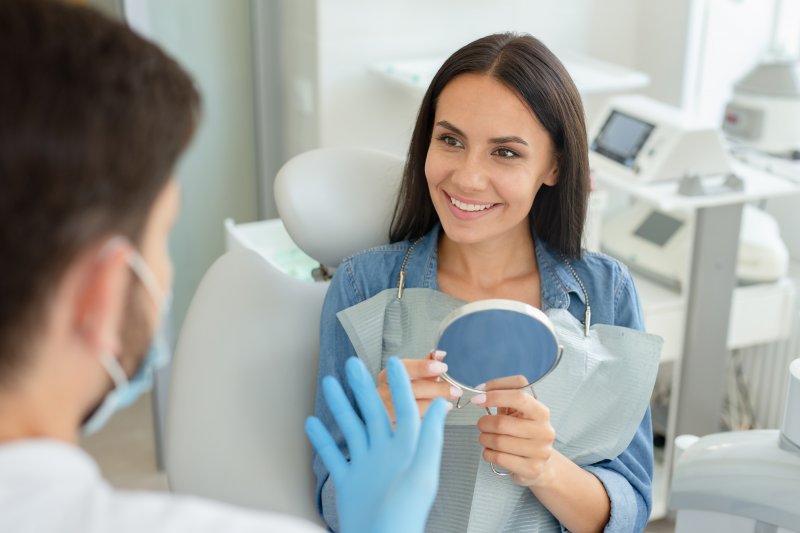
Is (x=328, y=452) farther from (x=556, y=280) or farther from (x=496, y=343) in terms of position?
(x=556, y=280)

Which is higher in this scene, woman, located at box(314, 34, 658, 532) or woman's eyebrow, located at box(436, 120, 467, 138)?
woman's eyebrow, located at box(436, 120, 467, 138)

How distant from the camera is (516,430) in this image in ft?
4.17

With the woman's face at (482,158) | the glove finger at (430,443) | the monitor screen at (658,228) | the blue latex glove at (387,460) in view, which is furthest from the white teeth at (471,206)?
the monitor screen at (658,228)

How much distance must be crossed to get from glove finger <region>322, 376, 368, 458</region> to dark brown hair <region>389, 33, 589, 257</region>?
19.3 inches

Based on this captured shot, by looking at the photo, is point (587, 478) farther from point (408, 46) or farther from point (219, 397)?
point (408, 46)

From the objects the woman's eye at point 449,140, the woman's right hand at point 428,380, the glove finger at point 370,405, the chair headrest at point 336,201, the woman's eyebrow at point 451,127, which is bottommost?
the woman's right hand at point 428,380

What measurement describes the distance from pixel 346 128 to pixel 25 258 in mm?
2283

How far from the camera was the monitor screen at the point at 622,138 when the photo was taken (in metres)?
2.49

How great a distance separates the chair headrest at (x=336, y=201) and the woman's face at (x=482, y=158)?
14cm

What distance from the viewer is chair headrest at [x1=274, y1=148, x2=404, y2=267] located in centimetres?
154

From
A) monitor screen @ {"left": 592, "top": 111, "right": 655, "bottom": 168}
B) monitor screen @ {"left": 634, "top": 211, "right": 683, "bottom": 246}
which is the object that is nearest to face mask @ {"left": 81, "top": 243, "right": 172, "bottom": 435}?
monitor screen @ {"left": 592, "top": 111, "right": 655, "bottom": 168}

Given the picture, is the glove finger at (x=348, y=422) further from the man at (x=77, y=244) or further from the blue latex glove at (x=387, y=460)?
the man at (x=77, y=244)

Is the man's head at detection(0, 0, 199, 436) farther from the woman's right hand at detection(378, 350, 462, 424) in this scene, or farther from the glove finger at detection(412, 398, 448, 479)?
the woman's right hand at detection(378, 350, 462, 424)

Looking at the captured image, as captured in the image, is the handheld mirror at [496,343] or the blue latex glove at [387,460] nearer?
the blue latex glove at [387,460]
